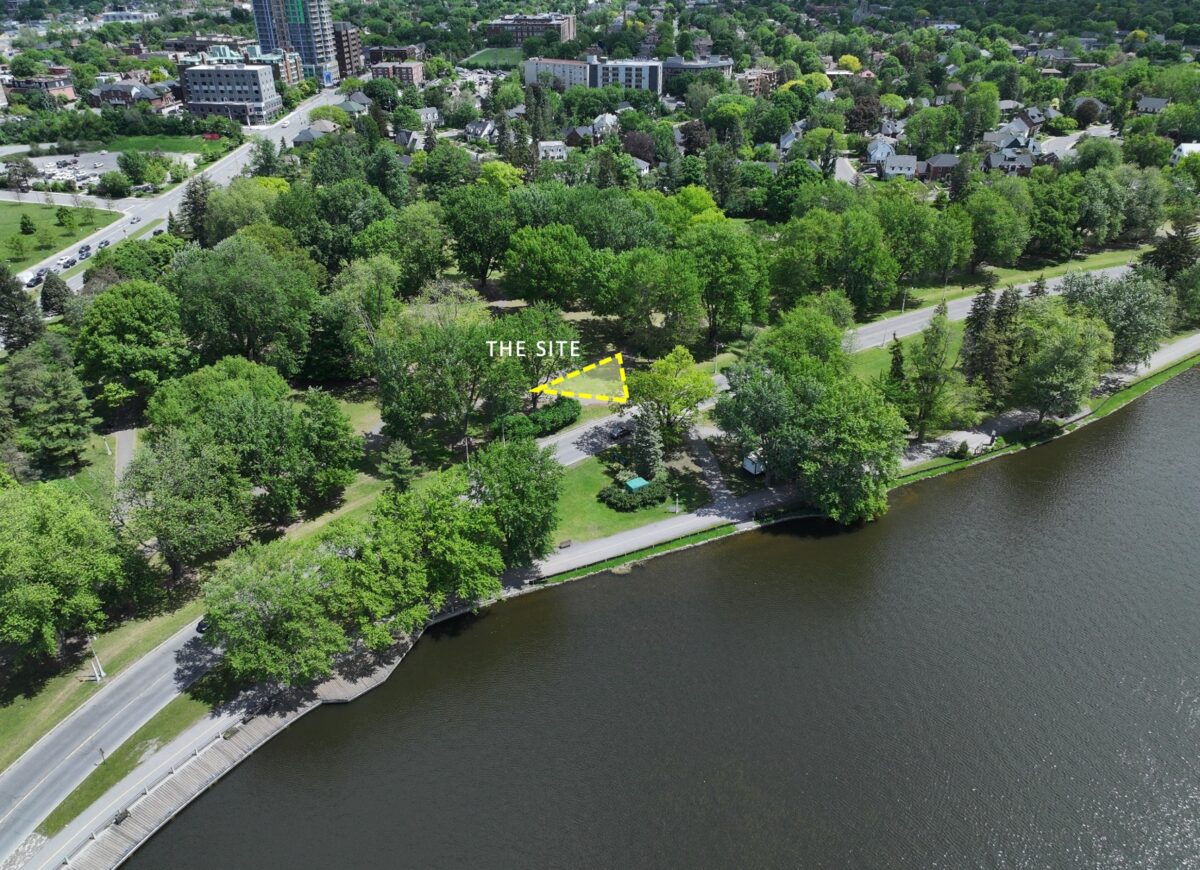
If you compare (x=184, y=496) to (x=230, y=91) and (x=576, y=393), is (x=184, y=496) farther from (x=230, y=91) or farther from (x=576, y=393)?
(x=230, y=91)

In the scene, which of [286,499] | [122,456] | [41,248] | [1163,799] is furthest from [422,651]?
[41,248]

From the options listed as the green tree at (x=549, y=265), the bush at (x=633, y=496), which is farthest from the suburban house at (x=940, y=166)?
the bush at (x=633, y=496)

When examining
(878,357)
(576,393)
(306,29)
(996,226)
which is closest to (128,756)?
(576,393)

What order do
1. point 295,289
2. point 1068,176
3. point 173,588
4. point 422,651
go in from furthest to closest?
1. point 1068,176
2. point 295,289
3. point 173,588
4. point 422,651

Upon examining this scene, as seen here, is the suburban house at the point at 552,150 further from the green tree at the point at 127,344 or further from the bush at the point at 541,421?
the bush at the point at 541,421

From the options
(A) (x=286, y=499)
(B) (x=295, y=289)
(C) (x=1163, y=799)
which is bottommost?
(C) (x=1163, y=799)

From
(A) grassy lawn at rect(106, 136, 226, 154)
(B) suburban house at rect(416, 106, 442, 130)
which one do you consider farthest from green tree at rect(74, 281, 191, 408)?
(B) suburban house at rect(416, 106, 442, 130)

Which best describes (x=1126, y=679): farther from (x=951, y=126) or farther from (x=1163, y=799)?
(x=951, y=126)
